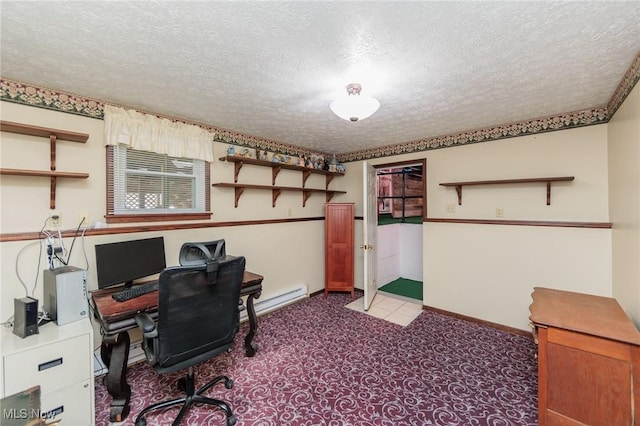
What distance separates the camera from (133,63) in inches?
65.6

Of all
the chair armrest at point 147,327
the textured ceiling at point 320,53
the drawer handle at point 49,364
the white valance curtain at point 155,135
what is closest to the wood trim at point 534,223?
the textured ceiling at point 320,53

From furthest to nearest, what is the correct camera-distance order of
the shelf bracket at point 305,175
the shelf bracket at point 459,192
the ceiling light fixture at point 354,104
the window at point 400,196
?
the window at point 400,196 < the shelf bracket at point 305,175 < the shelf bracket at point 459,192 < the ceiling light fixture at point 354,104

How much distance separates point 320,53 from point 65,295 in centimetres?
228

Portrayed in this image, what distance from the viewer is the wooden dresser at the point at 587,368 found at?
1366mm

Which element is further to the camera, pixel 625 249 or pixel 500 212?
pixel 500 212

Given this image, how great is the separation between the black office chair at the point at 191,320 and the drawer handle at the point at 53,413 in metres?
0.42

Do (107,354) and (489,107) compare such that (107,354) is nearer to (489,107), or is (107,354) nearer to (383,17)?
(383,17)

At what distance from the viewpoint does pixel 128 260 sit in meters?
2.22

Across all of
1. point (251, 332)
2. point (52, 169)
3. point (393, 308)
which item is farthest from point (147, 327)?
point (393, 308)

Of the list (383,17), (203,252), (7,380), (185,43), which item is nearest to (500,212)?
(383,17)

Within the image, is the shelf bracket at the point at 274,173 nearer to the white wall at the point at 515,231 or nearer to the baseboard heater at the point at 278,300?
the baseboard heater at the point at 278,300

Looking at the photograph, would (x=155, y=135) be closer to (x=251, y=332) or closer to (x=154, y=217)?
(x=154, y=217)

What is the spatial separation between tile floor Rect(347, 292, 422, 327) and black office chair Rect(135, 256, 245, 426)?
2.21 meters

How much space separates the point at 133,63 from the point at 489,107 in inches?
114
